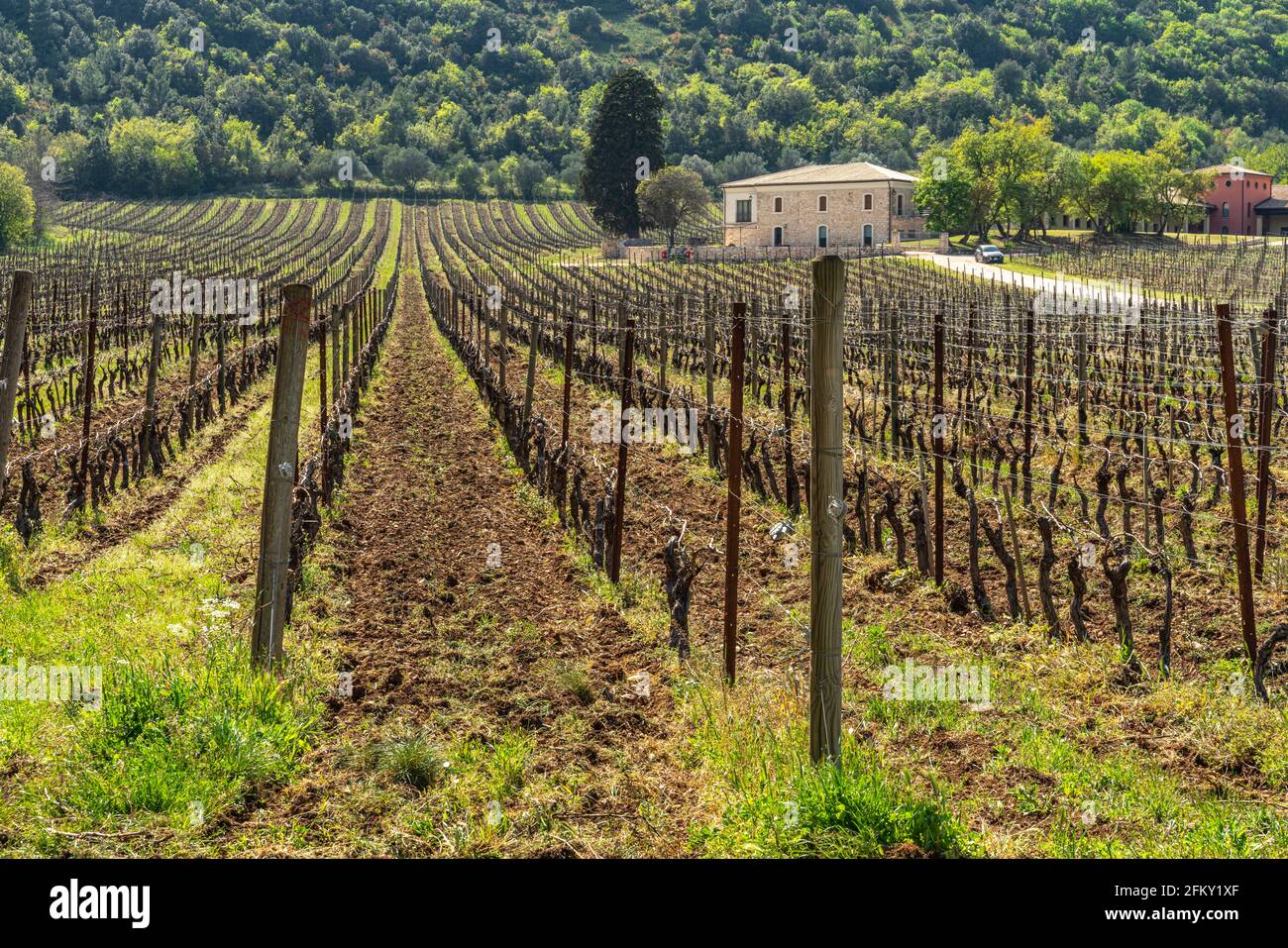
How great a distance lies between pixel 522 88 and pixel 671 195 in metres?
109

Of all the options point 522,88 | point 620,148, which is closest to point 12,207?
point 620,148

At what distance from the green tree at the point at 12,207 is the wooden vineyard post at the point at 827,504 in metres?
71.4

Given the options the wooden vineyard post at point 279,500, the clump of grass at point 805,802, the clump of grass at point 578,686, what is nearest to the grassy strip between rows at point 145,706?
the wooden vineyard post at point 279,500

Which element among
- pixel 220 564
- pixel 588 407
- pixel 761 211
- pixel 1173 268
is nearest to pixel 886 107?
pixel 761 211

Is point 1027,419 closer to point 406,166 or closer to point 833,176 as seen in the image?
point 833,176

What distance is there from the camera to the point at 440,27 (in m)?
188

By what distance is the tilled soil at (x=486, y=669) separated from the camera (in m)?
4.64

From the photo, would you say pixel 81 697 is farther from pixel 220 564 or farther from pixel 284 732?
pixel 220 564

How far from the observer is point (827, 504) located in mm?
4602

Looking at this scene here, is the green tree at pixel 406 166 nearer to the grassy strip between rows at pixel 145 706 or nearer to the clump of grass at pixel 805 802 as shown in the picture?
the grassy strip between rows at pixel 145 706

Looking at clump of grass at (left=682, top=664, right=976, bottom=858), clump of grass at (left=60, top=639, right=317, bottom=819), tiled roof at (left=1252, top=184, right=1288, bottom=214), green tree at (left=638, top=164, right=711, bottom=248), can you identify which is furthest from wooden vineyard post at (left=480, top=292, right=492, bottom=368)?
tiled roof at (left=1252, top=184, right=1288, bottom=214)

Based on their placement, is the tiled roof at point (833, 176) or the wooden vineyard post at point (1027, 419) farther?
the tiled roof at point (833, 176)

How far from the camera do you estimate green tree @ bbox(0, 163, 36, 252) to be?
65312 mm
